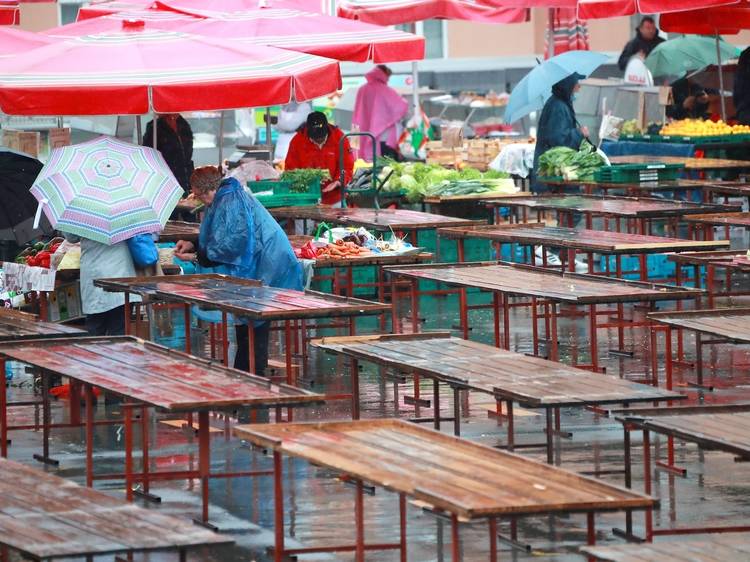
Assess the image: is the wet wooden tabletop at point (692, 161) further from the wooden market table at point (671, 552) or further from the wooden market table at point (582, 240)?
the wooden market table at point (671, 552)

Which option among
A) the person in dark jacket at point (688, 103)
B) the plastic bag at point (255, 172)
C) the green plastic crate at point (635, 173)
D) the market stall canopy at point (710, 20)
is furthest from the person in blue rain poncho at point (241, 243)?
the person in dark jacket at point (688, 103)

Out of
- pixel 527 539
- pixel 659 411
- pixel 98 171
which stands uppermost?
pixel 98 171

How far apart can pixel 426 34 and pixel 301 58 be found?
23.8 meters

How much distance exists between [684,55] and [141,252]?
14.4m

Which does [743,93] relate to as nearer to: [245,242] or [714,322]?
[245,242]

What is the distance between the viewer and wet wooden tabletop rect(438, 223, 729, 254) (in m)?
14.0

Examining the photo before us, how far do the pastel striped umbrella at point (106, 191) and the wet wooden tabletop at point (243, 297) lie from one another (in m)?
0.47

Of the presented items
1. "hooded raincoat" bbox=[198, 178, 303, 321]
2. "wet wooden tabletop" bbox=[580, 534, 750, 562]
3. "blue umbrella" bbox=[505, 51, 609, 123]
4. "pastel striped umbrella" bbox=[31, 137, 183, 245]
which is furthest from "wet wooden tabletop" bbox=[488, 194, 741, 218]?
"wet wooden tabletop" bbox=[580, 534, 750, 562]

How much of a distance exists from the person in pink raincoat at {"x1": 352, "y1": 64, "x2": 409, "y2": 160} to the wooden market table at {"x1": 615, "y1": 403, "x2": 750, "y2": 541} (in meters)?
16.4

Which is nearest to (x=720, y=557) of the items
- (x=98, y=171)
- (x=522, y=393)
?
(x=522, y=393)

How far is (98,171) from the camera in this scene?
13.4m

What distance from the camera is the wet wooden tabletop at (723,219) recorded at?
50.3 feet

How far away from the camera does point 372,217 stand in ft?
55.2

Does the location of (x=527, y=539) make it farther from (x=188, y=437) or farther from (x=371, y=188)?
(x=371, y=188)
